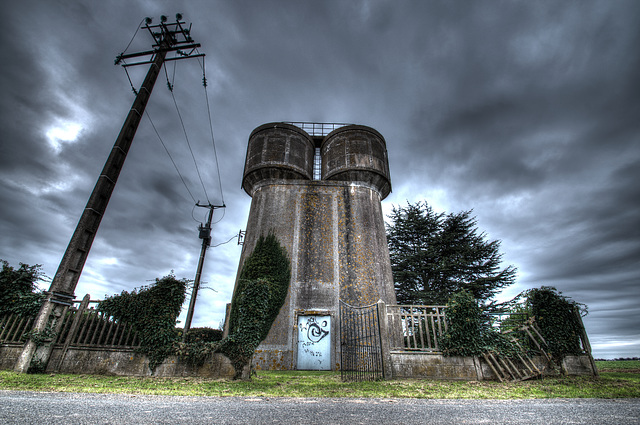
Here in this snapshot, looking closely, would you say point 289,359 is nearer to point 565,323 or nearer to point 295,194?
point 295,194

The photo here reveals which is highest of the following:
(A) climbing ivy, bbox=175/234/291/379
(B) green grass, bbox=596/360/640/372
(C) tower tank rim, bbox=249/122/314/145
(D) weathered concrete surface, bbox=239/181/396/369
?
(C) tower tank rim, bbox=249/122/314/145

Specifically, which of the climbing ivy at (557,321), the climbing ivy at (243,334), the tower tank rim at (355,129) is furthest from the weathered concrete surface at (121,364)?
the tower tank rim at (355,129)

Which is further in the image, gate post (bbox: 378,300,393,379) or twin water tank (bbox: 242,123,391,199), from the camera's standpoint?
twin water tank (bbox: 242,123,391,199)

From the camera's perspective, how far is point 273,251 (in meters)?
14.7

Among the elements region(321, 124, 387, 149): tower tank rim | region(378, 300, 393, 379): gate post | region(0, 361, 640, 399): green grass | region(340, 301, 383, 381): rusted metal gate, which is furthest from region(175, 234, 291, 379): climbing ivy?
region(321, 124, 387, 149): tower tank rim

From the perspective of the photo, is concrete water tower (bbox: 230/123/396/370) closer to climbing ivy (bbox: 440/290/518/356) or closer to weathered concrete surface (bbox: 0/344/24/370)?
climbing ivy (bbox: 440/290/518/356)

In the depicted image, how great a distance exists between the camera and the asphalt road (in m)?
3.50

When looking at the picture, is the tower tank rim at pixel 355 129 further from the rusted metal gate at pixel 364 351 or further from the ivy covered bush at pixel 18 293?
the ivy covered bush at pixel 18 293

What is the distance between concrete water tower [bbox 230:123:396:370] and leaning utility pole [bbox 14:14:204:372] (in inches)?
281

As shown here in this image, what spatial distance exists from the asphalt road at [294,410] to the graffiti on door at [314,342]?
8.36 meters

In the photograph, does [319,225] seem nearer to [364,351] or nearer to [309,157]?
[309,157]

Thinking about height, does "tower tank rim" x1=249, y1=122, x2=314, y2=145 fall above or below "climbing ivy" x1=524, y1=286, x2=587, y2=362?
above

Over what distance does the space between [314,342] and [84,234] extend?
33.6 feet

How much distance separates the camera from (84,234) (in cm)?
902
